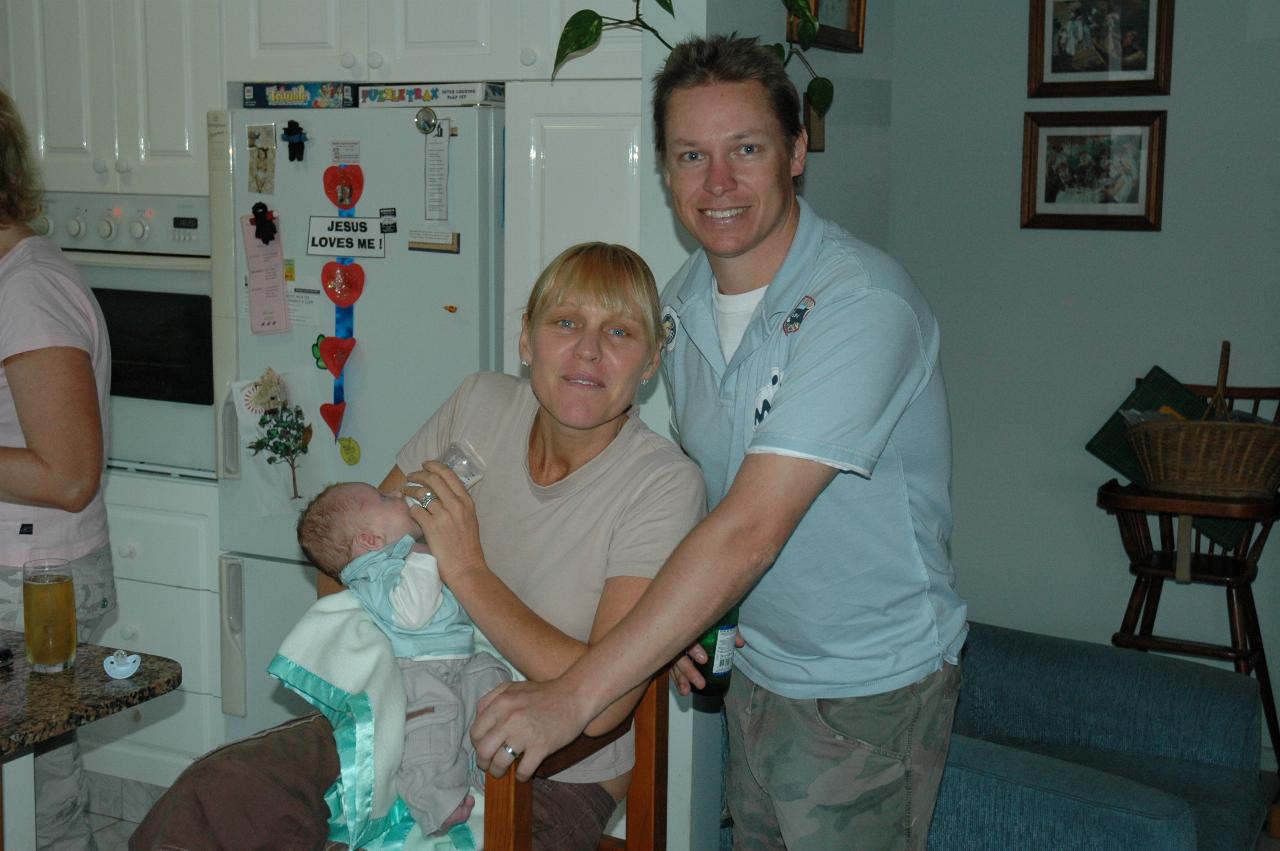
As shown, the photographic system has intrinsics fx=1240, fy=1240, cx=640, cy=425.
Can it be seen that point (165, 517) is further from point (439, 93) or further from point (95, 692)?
point (95, 692)

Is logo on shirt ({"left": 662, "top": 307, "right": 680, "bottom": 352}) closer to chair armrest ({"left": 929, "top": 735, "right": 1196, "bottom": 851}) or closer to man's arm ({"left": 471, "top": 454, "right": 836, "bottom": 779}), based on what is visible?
man's arm ({"left": 471, "top": 454, "right": 836, "bottom": 779})

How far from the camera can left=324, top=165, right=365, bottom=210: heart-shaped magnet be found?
3.02 m

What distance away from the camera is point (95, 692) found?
1.59 metres

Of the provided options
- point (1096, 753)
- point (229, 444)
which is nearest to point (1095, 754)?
point (1096, 753)

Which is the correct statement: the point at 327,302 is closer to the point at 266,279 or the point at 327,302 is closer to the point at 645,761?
the point at 266,279

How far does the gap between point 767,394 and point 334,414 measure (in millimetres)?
1782

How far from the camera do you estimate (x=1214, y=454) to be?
129 inches

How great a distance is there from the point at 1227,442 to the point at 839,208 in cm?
119

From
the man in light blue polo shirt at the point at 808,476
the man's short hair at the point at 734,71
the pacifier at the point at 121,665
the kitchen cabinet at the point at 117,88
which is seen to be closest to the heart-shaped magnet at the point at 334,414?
the kitchen cabinet at the point at 117,88

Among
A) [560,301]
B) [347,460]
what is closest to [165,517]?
[347,460]

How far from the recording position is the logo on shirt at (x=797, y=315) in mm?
1522

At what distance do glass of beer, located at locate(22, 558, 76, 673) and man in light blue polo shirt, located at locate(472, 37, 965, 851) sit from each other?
24.8 inches

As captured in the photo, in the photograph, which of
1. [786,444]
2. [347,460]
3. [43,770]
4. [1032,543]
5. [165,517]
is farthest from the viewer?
[1032,543]

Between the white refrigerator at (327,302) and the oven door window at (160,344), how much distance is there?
0.37 feet
